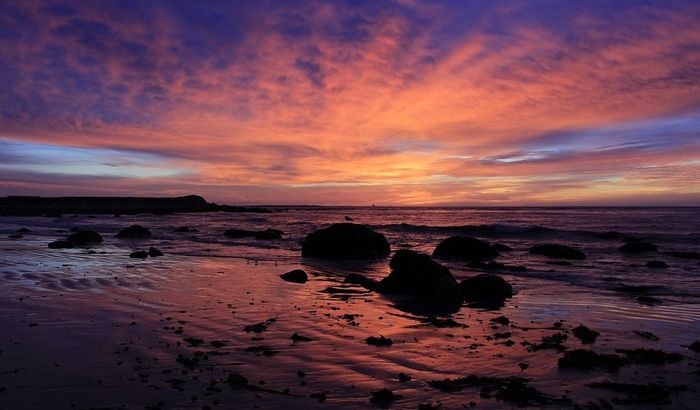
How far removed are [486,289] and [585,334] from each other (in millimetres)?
4863

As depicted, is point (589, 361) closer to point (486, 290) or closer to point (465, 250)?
point (486, 290)

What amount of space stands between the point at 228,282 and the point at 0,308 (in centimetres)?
624

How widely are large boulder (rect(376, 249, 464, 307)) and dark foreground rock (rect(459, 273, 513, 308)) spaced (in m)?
0.57

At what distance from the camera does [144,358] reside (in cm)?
759

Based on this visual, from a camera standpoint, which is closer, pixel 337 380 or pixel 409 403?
pixel 409 403

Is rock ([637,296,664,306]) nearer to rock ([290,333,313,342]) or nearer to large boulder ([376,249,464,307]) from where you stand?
large boulder ([376,249,464,307])

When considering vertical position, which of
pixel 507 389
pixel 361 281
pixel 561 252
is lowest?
pixel 361 281

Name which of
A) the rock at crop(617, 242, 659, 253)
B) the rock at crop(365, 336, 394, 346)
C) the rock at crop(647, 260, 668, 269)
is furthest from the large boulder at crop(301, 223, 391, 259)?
the rock at crop(365, 336, 394, 346)

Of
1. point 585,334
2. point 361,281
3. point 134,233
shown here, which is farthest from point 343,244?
point 134,233

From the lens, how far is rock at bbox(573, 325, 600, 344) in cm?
934

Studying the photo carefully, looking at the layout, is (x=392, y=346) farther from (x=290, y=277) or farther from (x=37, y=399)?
(x=290, y=277)

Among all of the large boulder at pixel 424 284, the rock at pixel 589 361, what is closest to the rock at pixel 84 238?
the large boulder at pixel 424 284

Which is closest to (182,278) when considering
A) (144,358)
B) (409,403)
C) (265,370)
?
(144,358)

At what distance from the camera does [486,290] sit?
14.4m
